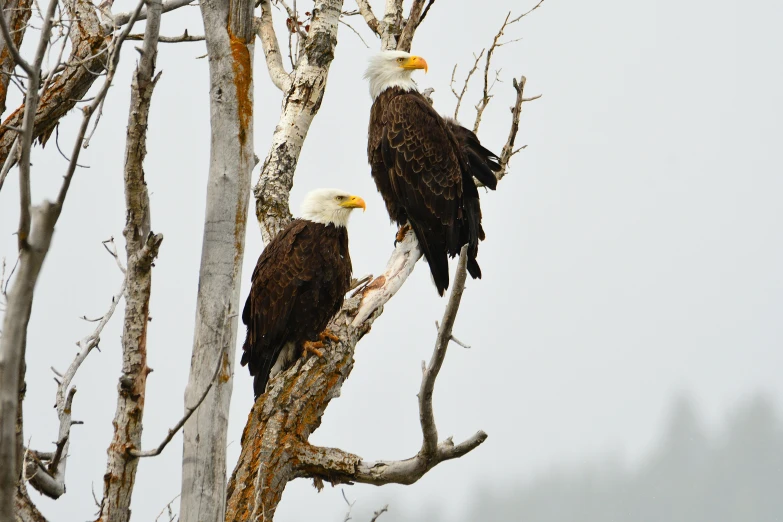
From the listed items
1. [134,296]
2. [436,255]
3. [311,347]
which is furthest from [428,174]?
[134,296]

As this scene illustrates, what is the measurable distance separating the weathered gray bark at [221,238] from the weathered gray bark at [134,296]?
27 cm

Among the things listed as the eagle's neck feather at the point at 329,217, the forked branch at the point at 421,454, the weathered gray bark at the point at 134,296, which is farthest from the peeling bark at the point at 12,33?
the forked branch at the point at 421,454

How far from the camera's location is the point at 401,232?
5.82 metres

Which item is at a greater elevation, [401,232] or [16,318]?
[401,232]

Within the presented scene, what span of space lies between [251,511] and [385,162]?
3150 mm

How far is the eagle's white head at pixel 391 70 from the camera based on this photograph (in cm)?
595

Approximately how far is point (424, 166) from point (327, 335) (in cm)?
182

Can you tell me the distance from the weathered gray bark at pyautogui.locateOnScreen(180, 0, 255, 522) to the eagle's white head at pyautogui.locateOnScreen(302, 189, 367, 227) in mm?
2174

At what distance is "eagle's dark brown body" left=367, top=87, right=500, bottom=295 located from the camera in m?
5.69

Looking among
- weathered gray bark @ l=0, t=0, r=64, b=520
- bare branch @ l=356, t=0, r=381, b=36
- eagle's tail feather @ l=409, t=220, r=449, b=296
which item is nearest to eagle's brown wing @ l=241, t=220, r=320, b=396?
eagle's tail feather @ l=409, t=220, r=449, b=296

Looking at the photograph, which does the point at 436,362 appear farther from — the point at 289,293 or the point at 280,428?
the point at 289,293

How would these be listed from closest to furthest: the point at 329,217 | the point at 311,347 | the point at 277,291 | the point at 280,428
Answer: the point at 280,428 < the point at 311,347 < the point at 277,291 < the point at 329,217

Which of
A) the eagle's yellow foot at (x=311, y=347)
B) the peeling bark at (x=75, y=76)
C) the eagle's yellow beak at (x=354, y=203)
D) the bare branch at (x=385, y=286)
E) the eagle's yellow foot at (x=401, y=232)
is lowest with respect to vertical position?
the eagle's yellow foot at (x=311, y=347)

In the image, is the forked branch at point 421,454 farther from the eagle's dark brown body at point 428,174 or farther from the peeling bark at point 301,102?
the eagle's dark brown body at point 428,174
